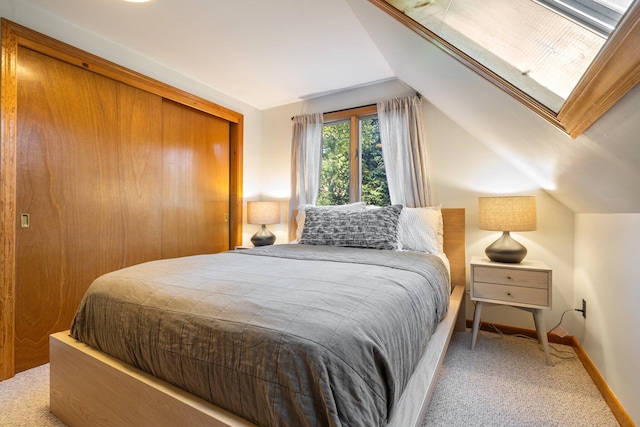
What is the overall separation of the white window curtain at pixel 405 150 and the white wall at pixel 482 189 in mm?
120

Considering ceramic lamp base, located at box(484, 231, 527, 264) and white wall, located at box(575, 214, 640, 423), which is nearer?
white wall, located at box(575, 214, 640, 423)

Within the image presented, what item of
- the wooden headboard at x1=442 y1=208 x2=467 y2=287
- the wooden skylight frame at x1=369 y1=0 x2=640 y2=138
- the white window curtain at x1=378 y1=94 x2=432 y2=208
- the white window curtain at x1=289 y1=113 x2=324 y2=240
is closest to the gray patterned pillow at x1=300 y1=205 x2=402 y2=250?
the white window curtain at x1=378 y1=94 x2=432 y2=208

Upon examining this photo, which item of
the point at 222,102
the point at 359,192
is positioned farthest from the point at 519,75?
the point at 222,102

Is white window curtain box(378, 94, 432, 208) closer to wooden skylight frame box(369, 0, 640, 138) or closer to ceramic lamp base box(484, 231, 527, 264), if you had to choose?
ceramic lamp base box(484, 231, 527, 264)

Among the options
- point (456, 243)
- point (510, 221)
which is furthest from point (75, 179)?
point (510, 221)

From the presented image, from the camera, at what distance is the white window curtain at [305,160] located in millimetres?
3426

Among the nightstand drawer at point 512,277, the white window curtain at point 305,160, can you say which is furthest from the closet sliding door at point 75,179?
the nightstand drawer at point 512,277

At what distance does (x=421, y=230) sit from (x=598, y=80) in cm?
189

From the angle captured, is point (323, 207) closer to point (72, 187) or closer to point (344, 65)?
point (344, 65)

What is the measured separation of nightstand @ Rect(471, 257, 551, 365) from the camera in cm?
194

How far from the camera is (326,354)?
764 millimetres

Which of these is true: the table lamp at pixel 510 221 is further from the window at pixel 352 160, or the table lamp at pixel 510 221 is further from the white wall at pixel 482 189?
the window at pixel 352 160

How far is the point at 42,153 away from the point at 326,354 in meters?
2.44

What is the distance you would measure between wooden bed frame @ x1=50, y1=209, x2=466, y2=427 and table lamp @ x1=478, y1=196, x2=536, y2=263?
847 millimetres
